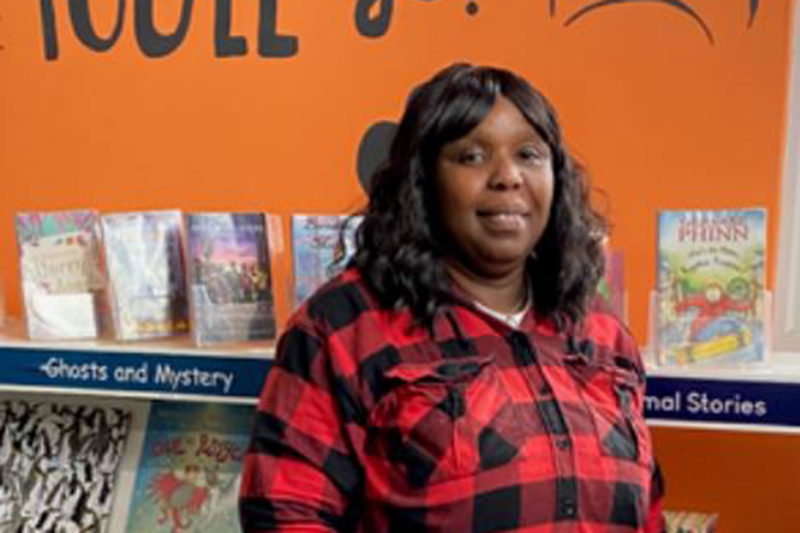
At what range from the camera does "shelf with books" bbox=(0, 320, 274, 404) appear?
5.92ft

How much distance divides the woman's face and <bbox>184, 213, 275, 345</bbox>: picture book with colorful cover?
0.70m

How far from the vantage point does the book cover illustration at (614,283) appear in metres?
1.79

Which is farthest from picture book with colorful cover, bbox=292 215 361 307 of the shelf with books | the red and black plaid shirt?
the red and black plaid shirt

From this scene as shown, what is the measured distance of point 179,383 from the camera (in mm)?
1831

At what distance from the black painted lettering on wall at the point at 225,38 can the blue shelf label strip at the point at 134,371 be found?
3.05 ft

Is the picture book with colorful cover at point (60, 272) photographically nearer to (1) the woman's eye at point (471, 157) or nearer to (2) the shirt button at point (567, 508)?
(1) the woman's eye at point (471, 157)

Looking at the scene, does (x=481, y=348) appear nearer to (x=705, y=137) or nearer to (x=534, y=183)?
(x=534, y=183)

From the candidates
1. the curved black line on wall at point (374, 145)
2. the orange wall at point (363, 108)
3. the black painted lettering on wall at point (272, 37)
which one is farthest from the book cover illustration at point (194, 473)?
the black painted lettering on wall at point (272, 37)

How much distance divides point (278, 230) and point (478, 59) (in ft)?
2.32

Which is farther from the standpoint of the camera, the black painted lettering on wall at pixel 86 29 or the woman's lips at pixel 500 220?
the black painted lettering on wall at pixel 86 29

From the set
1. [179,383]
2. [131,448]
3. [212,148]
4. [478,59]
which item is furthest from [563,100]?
[131,448]

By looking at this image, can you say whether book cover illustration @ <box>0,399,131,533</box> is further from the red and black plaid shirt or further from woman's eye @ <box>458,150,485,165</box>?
woman's eye @ <box>458,150,485,165</box>

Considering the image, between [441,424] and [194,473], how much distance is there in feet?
3.42

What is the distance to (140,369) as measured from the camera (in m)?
1.84
